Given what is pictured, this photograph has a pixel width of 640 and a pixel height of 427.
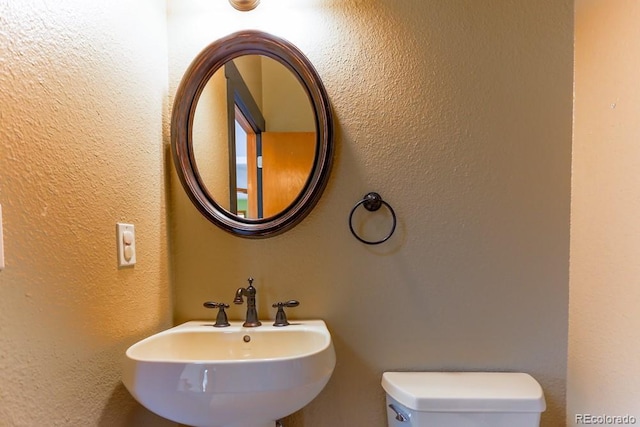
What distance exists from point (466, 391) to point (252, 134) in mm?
1058

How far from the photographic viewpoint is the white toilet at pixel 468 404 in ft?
3.06

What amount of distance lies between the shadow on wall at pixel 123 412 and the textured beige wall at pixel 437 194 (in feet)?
1.49

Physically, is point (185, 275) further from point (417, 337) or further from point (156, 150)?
point (417, 337)

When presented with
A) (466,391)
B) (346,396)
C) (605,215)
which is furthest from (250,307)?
(605,215)

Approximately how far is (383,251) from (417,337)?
0.31m

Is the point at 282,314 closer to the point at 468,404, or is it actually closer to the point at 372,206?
the point at 372,206

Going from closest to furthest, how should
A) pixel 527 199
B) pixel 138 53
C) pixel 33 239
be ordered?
1. pixel 33 239
2. pixel 138 53
3. pixel 527 199

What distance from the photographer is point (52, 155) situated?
67 cm

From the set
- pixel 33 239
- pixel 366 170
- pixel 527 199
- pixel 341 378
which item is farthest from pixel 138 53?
pixel 527 199

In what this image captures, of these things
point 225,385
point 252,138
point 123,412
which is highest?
point 252,138

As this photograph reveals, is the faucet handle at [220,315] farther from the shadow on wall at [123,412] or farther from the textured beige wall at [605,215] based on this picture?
the textured beige wall at [605,215]

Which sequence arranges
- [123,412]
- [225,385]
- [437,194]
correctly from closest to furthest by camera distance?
1. [225,385]
2. [123,412]
3. [437,194]

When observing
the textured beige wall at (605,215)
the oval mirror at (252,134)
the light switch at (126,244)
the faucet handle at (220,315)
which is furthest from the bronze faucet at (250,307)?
the textured beige wall at (605,215)

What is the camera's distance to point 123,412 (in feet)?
2.87
